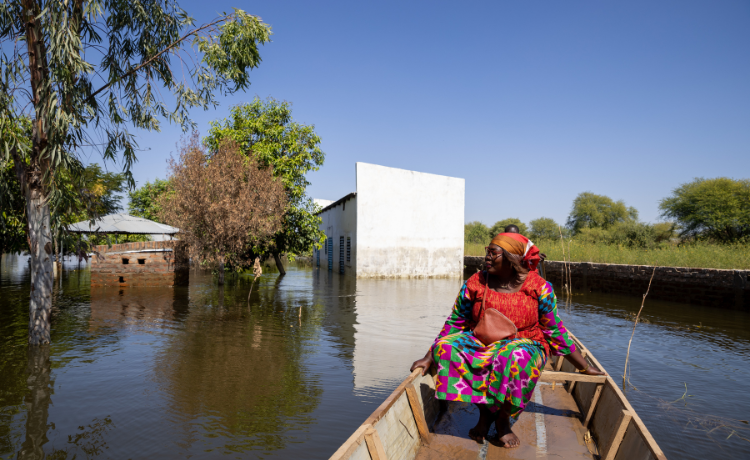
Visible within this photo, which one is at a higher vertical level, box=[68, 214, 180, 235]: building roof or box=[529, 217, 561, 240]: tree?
box=[529, 217, 561, 240]: tree

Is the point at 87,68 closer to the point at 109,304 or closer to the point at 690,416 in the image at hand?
the point at 109,304

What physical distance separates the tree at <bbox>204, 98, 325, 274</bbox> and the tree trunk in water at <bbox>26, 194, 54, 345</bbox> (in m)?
11.9

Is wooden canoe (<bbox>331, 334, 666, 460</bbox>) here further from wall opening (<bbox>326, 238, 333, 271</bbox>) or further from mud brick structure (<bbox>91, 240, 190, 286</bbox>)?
wall opening (<bbox>326, 238, 333, 271</bbox>)

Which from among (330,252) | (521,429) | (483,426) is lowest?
(521,429)

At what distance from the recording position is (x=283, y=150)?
21.8 metres

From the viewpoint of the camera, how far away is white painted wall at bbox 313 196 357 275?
25531 millimetres

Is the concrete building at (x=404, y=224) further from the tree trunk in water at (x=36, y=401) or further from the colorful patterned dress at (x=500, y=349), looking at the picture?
the colorful patterned dress at (x=500, y=349)

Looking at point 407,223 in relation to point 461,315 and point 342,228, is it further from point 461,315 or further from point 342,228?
point 461,315

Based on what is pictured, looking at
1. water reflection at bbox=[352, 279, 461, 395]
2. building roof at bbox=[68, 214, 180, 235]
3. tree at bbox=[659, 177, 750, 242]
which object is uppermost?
tree at bbox=[659, 177, 750, 242]

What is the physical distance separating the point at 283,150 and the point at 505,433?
19574 mm

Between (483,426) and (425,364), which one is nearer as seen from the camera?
(483,426)

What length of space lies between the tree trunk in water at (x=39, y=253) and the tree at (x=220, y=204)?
803cm

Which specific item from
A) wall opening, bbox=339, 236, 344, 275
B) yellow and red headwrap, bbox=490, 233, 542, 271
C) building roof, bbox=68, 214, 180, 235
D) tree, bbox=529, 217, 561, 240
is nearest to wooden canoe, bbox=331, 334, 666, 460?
yellow and red headwrap, bbox=490, 233, 542, 271

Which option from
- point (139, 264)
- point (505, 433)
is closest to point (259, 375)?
point (505, 433)
